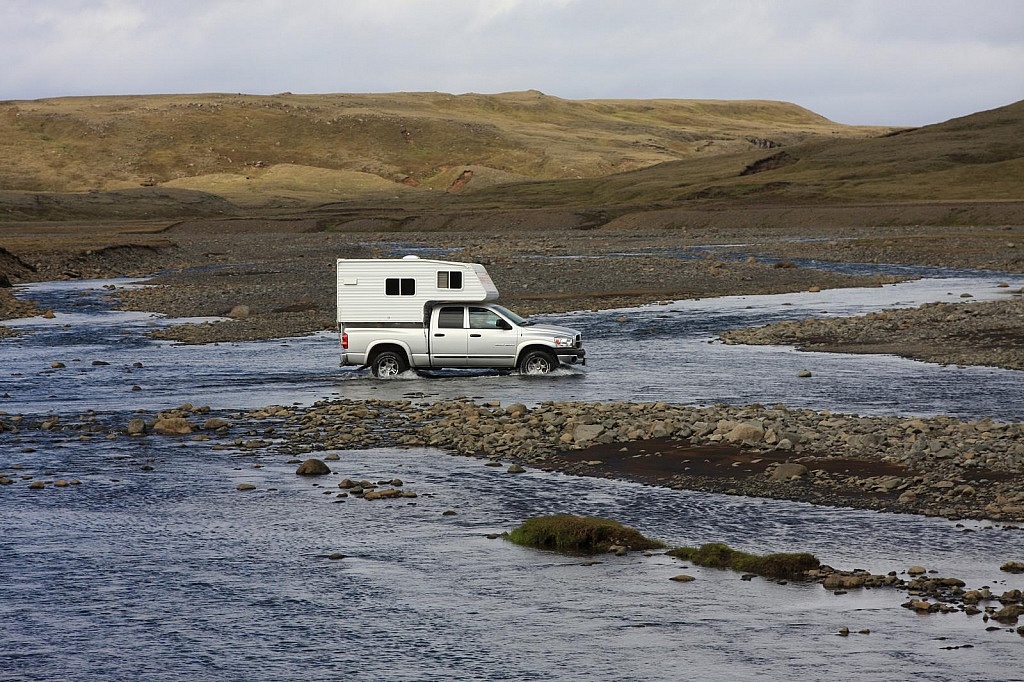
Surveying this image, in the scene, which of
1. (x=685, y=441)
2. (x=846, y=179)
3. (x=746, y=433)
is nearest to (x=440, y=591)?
(x=685, y=441)

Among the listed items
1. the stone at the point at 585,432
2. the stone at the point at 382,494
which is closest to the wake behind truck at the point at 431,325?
the stone at the point at 585,432

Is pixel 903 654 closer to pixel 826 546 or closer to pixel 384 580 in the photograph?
pixel 826 546

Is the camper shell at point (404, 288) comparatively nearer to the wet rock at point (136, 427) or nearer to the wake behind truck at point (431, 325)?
the wake behind truck at point (431, 325)

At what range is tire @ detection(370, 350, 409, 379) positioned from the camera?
31.8 metres

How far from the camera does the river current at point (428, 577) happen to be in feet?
39.1

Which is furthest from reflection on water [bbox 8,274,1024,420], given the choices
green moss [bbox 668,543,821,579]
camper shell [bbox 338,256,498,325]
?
green moss [bbox 668,543,821,579]

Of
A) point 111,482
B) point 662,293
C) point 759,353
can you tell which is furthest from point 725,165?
point 111,482

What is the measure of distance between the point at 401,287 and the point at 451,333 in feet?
5.78

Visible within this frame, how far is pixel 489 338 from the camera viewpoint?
31.4 m

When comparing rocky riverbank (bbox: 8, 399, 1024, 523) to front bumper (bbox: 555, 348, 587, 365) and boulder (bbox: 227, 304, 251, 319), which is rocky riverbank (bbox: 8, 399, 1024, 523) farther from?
Result: boulder (bbox: 227, 304, 251, 319)

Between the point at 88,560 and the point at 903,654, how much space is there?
9.87 m

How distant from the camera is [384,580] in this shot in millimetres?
14680

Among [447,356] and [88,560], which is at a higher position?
[447,356]

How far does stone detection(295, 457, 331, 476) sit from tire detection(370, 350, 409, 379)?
11.0m
